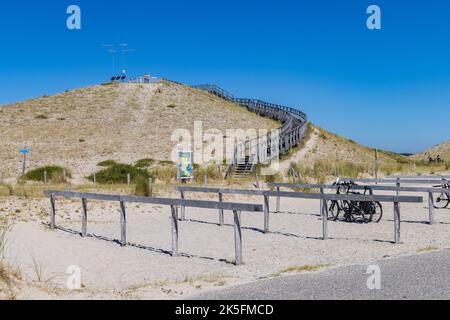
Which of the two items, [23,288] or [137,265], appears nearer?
[23,288]

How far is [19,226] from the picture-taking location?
48.8 feet

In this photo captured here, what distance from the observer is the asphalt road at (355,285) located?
6840mm

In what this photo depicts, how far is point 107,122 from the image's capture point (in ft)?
201

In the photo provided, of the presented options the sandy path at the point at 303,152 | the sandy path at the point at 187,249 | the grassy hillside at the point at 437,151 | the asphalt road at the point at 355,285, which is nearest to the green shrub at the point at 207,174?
the sandy path at the point at 303,152

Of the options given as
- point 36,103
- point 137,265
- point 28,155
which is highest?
point 36,103

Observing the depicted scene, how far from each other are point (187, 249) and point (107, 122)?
51.2 meters

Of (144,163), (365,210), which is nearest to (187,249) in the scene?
(365,210)

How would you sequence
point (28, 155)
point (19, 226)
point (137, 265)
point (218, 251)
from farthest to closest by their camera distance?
1. point (28, 155)
2. point (19, 226)
3. point (218, 251)
4. point (137, 265)

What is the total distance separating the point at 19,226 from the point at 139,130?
144ft

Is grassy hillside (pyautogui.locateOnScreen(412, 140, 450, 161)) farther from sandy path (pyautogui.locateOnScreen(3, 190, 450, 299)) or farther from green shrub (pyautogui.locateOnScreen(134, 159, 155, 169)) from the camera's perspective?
sandy path (pyautogui.locateOnScreen(3, 190, 450, 299))

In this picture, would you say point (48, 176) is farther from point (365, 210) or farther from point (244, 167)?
point (365, 210)
